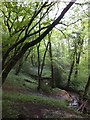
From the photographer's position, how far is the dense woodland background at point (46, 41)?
12.8m

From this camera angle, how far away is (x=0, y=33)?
53.6 feet

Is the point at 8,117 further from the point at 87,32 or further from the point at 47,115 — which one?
the point at 87,32

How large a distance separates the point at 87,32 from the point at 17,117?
44.7 feet

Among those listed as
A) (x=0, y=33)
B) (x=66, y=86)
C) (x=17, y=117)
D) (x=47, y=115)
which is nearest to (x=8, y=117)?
(x=17, y=117)

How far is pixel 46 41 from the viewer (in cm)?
2742

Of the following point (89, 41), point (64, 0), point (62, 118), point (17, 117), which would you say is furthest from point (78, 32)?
point (17, 117)

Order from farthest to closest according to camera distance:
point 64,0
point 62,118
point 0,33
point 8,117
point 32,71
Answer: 1. point 32,71
2. point 0,33
3. point 64,0
4. point 62,118
5. point 8,117

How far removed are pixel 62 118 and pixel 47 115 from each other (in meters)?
0.83

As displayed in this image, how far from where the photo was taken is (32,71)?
1366 inches

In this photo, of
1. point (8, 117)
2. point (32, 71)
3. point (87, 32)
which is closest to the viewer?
point (8, 117)

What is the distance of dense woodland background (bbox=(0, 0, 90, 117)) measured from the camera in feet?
41.9

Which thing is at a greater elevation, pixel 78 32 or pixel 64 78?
pixel 78 32

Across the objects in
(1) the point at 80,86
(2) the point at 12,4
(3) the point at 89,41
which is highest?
(2) the point at 12,4

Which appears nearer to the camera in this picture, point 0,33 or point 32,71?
point 0,33
